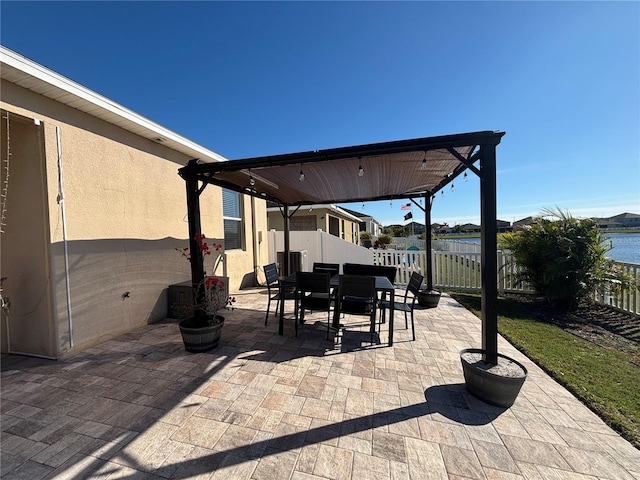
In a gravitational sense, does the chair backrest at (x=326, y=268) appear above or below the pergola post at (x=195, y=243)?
below

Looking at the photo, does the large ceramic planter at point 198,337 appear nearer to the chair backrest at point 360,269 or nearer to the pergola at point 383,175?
the pergola at point 383,175

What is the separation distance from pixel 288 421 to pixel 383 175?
3534mm

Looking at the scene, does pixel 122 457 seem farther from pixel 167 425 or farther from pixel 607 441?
pixel 607 441

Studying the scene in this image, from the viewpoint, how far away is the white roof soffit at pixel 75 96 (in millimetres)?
2516

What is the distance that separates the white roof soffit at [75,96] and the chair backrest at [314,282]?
11.5 ft

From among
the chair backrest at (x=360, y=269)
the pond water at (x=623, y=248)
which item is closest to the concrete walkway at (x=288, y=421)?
the chair backrest at (x=360, y=269)

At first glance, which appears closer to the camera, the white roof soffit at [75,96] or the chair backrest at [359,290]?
the white roof soffit at [75,96]

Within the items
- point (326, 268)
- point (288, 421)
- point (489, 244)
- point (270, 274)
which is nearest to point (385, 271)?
point (326, 268)

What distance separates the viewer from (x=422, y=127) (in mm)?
5742

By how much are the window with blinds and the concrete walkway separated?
3.85 metres

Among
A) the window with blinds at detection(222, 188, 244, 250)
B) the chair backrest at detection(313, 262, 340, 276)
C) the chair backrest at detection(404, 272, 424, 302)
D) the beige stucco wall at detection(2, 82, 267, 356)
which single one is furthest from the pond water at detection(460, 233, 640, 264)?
the beige stucco wall at detection(2, 82, 267, 356)

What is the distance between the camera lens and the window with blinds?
21.4ft

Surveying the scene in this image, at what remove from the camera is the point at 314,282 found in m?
3.50

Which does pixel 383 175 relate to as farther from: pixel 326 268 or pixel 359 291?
pixel 326 268
